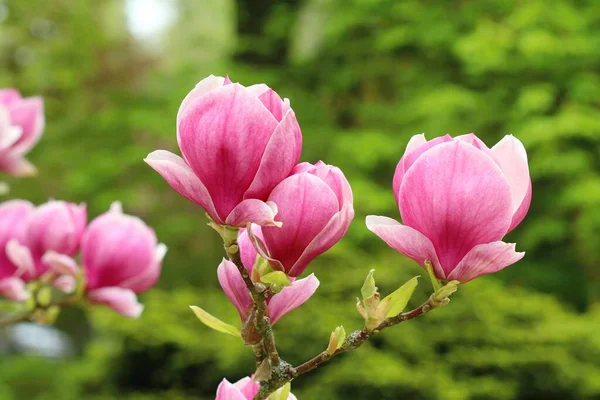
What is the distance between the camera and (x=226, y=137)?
0.30 m

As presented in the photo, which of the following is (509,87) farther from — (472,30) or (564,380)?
(564,380)

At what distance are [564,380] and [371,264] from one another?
70 centimetres

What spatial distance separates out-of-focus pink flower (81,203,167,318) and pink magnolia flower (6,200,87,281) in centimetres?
3

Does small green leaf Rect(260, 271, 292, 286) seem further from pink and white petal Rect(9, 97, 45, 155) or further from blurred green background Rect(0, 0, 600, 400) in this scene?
blurred green background Rect(0, 0, 600, 400)

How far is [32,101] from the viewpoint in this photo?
2.25ft

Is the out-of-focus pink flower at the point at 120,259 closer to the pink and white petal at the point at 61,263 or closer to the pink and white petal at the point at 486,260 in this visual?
the pink and white petal at the point at 61,263

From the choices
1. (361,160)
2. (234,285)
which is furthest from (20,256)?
(361,160)

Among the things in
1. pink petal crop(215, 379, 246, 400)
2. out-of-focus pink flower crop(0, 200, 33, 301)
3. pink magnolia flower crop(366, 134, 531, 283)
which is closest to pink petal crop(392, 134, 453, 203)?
pink magnolia flower crop(366, 134, 531, 283)

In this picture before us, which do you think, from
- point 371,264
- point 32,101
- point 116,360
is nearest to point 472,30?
point 371,264

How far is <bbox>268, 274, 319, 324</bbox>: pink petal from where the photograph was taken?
1.12ft

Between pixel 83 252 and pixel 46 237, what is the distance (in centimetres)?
3

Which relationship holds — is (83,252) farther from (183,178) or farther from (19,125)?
(183,178)

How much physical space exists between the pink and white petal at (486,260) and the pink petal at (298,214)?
6 cm

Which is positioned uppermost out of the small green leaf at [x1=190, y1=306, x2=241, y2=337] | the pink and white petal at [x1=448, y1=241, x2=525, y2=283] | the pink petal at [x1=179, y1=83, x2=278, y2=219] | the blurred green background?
the pink petal at [x1=179, y1=83, x2=278, y2=219]
